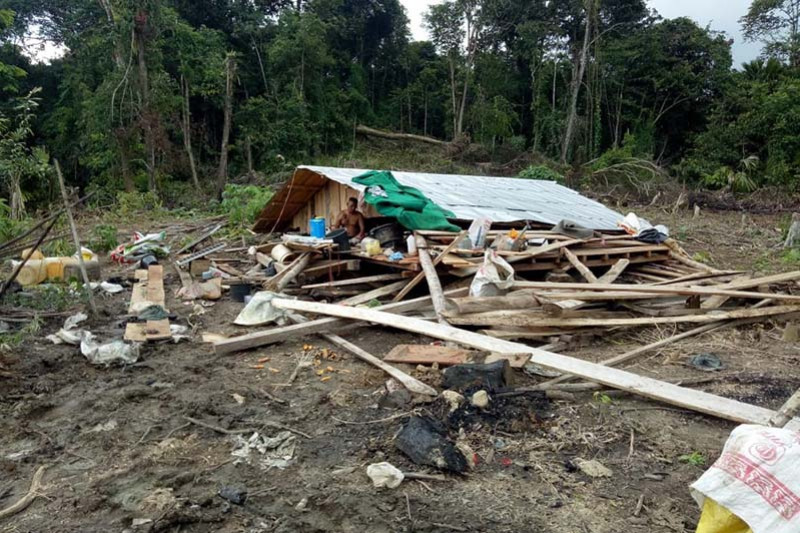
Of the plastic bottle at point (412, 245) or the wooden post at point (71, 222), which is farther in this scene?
the plastic bottle at point (412, 245)

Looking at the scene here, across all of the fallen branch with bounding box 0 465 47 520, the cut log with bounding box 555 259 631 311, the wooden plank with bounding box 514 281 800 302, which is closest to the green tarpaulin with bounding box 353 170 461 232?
the cut log with bounding box 555 259 631 311

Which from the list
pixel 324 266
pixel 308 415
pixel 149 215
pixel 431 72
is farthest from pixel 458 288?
pixel 431 72

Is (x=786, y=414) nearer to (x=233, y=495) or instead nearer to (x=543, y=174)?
(x=233, y=495)

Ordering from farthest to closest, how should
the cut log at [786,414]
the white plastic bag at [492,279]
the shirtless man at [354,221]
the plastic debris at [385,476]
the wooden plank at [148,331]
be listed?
the shirtless man at [354,221], the white plastic bag at [492,279], the wooden plank at [148,331], the plastic debris at [385,476], the cut log at [786,414]

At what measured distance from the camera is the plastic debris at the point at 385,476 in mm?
2992

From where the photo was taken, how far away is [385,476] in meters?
3.03

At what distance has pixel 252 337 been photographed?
5430 mm

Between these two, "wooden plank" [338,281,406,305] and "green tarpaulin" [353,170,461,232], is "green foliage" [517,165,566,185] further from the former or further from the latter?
"wooden plank" [338,281,406,305]

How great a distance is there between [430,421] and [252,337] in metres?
2.57

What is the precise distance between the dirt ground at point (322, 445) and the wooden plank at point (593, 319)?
0.25m

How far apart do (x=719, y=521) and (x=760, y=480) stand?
21cm

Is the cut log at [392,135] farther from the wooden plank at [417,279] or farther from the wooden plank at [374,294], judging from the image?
the wooden plank at [417,279]

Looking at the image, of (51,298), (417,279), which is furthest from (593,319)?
(51,298)

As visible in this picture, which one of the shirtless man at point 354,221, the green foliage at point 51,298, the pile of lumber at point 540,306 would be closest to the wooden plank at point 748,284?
the pile of lumber at point 540,306
